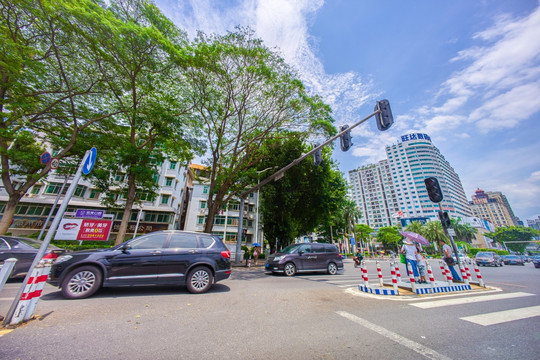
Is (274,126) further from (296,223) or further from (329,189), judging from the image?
(296,223)

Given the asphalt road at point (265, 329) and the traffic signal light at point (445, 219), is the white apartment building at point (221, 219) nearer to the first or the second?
the traffic signal light at point (445, 219)

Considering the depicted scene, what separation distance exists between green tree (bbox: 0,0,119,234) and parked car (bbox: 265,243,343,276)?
11.1m

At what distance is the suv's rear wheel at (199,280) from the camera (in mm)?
5559

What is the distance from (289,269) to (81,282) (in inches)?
327

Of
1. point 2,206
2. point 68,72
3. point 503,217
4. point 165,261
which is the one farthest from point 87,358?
point 503,217

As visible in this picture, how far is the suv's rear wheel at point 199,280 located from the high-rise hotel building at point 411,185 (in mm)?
95397

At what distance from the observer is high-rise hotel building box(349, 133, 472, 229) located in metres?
95.1

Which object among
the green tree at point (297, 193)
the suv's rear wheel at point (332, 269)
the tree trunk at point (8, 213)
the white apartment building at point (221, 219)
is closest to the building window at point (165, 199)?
the white apartment building at point (221, 219)

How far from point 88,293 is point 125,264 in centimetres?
90

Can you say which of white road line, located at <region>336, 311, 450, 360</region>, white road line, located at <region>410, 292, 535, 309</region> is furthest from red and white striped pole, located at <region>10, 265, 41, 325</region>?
white road line, located at <region>410, 292, 535, 309</region>

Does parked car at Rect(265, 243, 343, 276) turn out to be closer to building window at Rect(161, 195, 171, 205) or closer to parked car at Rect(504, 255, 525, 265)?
building window at Rect(161, 195, 171, 205)

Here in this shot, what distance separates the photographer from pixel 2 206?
26.3 metres

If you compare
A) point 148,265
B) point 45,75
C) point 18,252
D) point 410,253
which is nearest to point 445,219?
point 410,253

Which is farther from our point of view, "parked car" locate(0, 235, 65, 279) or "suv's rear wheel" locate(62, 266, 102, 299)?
"parked car" locate(0, 235, 65, 279)
